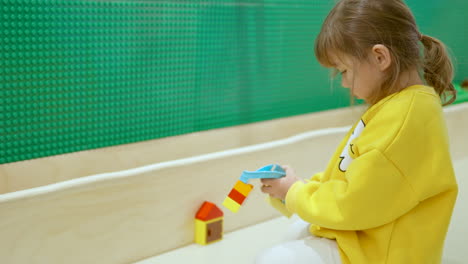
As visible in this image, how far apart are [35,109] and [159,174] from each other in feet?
1.04

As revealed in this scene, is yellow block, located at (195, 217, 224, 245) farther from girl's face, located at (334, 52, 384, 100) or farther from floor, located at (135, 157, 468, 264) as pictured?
girl's face, located at (334, 52, 384, 100)

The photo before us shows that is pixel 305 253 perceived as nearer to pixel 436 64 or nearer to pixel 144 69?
pixel 436 64

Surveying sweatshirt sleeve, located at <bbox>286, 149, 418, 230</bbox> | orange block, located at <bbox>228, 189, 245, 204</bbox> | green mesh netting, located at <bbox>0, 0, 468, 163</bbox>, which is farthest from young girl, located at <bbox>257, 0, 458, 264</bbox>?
green mesh netting, located at <bbox>0, 0, 468, 163</bbox>

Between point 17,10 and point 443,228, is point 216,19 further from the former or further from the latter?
point 443,228

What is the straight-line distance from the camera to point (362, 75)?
3.12ft

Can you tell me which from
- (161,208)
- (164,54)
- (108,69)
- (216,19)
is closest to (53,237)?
(161,208)

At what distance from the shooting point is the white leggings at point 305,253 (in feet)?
3.20

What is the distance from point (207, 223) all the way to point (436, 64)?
66 cm

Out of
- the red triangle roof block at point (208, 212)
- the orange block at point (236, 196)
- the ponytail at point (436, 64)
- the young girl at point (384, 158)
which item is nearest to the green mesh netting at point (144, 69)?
the red triangle roof block at point (208, 212)

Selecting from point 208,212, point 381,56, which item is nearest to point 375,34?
point 381,56

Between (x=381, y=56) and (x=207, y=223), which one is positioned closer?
(x=381, y=56)

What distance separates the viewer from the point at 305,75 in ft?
5.99

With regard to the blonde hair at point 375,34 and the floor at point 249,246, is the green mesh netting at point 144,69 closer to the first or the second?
the floor at point 249,246

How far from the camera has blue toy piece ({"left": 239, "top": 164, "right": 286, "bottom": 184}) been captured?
104 centimetres
